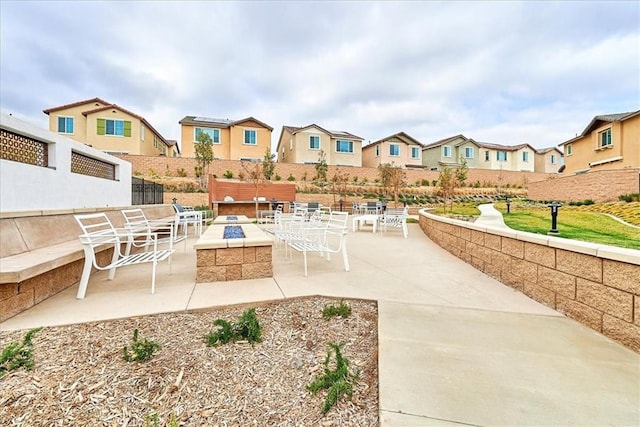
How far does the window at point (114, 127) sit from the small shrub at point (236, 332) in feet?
93.0

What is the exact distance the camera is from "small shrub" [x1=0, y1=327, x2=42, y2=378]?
1.97 m

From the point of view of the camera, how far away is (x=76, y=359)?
2.12 metres

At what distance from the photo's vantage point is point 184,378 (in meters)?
1.98

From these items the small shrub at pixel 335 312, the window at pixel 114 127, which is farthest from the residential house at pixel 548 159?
the small shrub at pixel 335 312

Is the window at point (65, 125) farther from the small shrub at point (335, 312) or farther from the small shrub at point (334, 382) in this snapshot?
the small shrub at point (334, 382)

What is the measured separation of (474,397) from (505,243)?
293 cm

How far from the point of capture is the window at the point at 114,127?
24797 millimetres

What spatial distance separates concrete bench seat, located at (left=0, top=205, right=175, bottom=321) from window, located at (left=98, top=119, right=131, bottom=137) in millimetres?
24911

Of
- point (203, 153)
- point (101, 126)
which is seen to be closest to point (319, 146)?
point (203, 153)

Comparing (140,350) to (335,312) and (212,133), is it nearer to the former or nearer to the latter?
(335,312)

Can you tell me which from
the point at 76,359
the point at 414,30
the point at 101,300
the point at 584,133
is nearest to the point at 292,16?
the point at 414,30

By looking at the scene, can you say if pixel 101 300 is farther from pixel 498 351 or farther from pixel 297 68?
pixel 297 68

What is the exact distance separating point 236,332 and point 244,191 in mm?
17228

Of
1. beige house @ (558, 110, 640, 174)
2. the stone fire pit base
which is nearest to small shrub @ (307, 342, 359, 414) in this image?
the stone fire pit base
